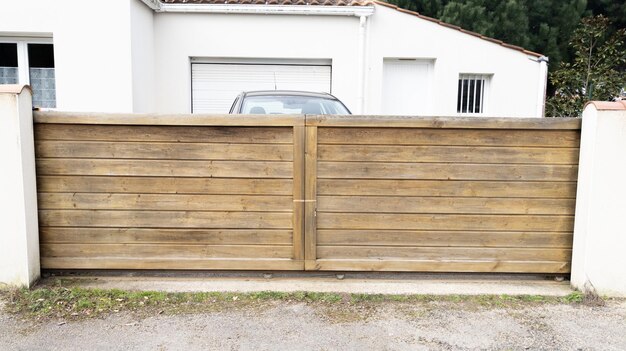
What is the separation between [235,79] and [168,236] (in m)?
6.92

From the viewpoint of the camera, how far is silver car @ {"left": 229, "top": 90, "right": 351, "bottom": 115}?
6543 millimetres

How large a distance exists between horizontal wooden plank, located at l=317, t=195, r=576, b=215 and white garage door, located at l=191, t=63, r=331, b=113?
22.2ft

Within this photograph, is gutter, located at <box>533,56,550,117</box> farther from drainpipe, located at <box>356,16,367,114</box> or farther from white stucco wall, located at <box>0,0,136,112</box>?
white stucco wall, located at <box>0,0,136,112</box>

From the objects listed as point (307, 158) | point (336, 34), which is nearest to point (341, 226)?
point (307, 158)

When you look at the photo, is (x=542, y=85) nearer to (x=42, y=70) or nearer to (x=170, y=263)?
(x=170, y=263)

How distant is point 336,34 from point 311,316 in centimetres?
805

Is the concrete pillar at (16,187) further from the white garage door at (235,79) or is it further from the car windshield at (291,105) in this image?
the white garage door at (235,79)

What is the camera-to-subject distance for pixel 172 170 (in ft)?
15.0

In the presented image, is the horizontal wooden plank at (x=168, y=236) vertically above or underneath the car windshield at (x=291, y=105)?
underneath

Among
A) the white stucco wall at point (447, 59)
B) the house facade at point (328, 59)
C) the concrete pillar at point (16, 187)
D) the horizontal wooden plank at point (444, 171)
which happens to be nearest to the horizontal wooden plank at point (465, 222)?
the horizontal wooden plank at point (444, 171)

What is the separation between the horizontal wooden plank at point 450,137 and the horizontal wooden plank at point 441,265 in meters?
1.07

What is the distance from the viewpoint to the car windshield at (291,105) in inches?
258

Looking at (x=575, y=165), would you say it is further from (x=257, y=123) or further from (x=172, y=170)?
(x=172, y=170)

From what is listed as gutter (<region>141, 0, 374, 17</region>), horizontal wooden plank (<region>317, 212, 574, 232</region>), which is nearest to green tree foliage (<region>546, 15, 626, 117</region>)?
gutter (<region>141, 0, 374, 17</region>)
